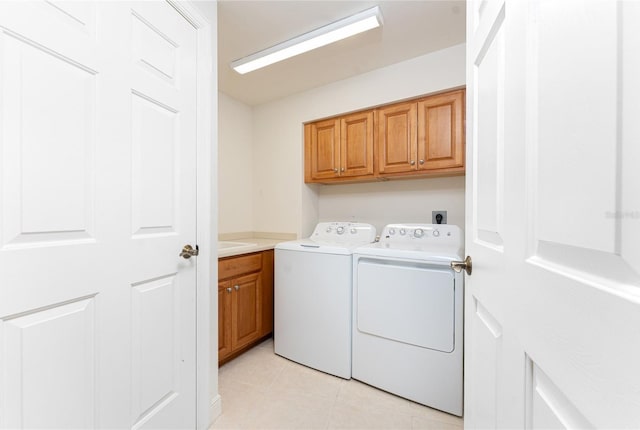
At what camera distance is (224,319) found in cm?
192

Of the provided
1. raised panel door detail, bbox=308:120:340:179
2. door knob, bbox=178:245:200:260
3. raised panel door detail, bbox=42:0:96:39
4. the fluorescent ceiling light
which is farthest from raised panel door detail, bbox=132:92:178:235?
raised panel door detail, bbox=308:120:340:179

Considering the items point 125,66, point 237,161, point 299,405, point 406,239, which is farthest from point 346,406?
point 237,161

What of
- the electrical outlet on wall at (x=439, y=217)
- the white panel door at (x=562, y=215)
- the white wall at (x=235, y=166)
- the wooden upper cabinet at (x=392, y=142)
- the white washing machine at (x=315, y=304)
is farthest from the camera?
the white wall at (x=235, y=166)

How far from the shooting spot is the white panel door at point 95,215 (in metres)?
0.73

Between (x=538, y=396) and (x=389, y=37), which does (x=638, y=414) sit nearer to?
(x=538, y=396)

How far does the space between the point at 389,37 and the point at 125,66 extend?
1676 millimetres

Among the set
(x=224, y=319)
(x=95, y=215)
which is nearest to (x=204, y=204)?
(x=95, y=215)

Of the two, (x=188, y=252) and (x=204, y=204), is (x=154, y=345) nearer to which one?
(x=188, y=252)

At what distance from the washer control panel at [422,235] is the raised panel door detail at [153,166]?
149 cm

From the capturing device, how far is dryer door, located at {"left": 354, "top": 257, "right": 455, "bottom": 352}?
1.55 meters

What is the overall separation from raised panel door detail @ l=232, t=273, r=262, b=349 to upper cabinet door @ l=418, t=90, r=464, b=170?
1.66 m

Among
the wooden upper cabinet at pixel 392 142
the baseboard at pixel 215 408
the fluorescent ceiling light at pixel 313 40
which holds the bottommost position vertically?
the baseboard at pixel 215 408

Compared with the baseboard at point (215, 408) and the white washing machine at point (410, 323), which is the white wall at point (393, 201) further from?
the baseboard at point (215, 408)

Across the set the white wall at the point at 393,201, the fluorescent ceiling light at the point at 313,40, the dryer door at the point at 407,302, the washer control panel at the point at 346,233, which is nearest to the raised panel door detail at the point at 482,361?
the dryer door at the point at 407,302
